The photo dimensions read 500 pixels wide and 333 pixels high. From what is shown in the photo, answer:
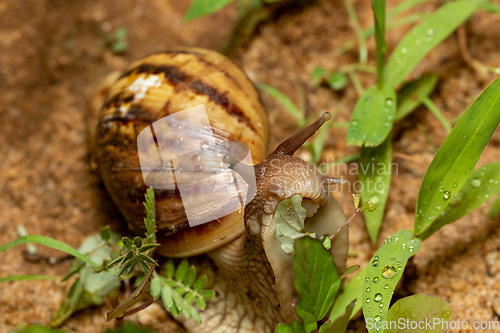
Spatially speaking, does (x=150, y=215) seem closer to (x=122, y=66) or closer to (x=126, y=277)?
(x=126, y=277)

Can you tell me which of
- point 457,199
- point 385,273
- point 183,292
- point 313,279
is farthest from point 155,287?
point 457,199

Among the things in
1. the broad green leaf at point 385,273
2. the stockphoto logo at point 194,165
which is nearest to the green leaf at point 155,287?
the stockphoto logo at point 194,165

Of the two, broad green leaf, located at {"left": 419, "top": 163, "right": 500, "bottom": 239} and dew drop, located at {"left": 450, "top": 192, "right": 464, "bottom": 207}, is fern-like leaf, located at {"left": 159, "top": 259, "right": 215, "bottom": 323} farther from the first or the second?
dew drop, located at {"left": 450, "top": 192, "right": 464, "bottom": 207}

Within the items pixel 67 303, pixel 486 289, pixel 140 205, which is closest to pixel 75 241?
pixel 67 303

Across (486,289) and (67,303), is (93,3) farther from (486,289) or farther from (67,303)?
(486,289)

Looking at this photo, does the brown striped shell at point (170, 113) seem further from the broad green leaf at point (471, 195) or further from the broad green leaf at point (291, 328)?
the broad green leaf at point (471, 195)

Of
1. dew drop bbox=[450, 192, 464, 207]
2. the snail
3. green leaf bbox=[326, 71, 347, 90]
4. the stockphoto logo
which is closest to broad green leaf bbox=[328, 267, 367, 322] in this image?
the snail
